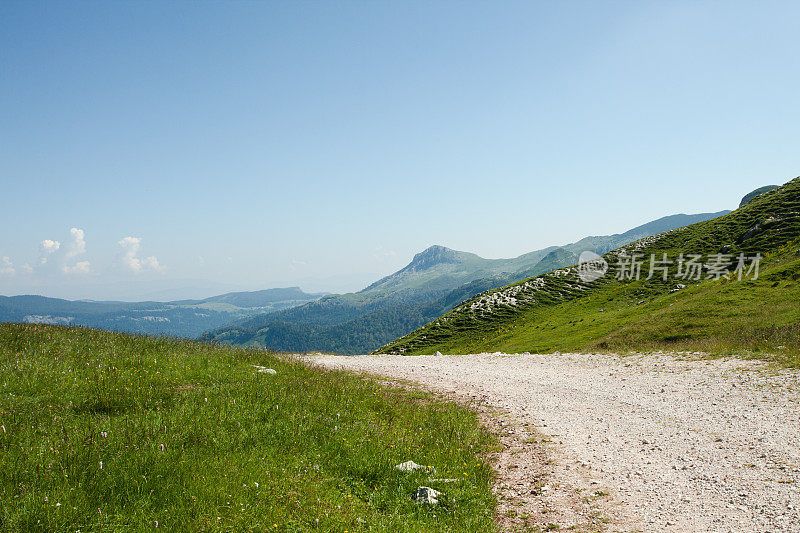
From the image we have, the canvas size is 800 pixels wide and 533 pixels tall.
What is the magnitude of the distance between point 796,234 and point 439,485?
85686 millimetres

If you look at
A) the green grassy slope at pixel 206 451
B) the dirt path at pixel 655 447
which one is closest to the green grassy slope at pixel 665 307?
the dirt path at pixel 655 447

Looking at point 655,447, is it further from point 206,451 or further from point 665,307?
point 665,307

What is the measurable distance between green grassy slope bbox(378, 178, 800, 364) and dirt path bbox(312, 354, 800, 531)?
7.21 metres

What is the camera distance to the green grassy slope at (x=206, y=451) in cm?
621

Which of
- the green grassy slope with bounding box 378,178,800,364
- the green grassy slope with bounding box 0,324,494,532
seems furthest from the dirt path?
the green grassy slope with bounding box 378,178,800,364

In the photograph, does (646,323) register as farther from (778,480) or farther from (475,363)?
(778,480)

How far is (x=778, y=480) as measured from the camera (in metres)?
8.83

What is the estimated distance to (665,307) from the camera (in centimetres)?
4488

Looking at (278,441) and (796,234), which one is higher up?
(796,234)

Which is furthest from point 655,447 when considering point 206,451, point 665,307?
point 665,307

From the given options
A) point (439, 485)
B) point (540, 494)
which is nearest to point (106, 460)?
point (439, 485)

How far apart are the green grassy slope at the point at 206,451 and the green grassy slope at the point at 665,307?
2097cm

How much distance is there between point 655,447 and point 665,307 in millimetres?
40732

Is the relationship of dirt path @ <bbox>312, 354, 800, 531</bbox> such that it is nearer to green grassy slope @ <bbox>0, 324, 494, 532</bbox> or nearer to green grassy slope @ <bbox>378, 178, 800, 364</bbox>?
green grassy slope @ <bbox>0, 324, 494, 532</bbox>
